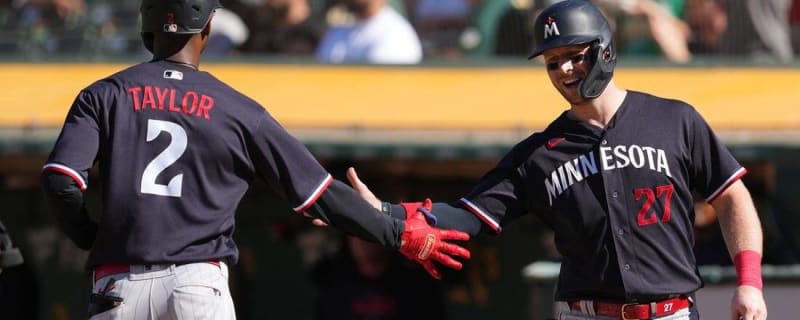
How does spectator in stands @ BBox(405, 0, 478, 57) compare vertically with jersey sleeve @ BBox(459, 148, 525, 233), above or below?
below

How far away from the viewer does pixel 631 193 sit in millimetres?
4699

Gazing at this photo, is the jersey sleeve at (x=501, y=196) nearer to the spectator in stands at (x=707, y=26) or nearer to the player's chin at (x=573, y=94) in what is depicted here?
the player's chin at (x=573, y=94)

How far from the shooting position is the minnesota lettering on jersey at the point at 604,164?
15.4 feet

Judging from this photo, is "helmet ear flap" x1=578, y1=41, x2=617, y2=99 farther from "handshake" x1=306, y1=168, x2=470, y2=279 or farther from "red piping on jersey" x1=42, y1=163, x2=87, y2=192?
"red piping on jersey" x1=42, y1=163, x2=87, y2=192

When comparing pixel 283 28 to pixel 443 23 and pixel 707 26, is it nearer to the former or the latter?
pixel 443 23

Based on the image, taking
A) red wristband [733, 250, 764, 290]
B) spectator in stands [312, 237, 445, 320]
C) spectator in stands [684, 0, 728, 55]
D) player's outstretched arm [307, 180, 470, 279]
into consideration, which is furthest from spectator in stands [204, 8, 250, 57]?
red wristband [733, 250, 764, 290]

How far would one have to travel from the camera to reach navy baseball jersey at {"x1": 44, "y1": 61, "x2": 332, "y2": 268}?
4.40m

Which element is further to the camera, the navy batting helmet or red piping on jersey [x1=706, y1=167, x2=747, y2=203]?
red piping on jersey [x1=706, y1=167, x2=747, y2=203]

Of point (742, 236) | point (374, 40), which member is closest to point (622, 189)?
point (742, 236)

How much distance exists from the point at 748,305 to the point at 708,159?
49cm

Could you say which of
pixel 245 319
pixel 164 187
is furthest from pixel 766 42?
pixel 164 187

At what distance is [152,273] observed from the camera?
4426mm

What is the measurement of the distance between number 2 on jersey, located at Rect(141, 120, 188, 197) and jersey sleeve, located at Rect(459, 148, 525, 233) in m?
1.07

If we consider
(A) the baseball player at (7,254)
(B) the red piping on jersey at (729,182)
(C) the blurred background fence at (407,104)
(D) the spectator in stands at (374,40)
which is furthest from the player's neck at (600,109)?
(D) the spectator in stands at (374,40)
